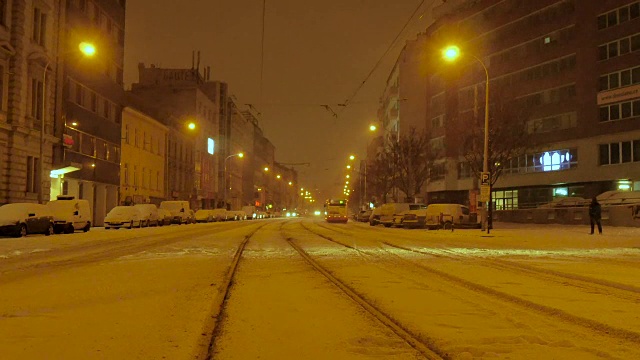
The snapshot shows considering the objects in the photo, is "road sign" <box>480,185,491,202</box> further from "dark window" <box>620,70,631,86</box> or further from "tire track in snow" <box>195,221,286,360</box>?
"dark window" <box>620,70,631,86</box>

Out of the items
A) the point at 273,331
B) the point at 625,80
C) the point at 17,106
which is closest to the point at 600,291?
the point at 273,331

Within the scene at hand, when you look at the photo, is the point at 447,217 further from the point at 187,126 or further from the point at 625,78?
the point at 187,126

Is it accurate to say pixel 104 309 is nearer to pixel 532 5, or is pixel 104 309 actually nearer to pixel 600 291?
pixel 600 291

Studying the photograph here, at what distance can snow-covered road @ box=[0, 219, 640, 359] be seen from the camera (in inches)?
230

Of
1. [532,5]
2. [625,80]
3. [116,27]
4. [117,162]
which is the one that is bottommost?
[117,162]

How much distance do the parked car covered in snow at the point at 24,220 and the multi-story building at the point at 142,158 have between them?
27.0m

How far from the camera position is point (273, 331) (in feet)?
21.8

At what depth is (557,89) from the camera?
57438 millimetres

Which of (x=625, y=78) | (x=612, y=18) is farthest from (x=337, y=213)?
(x=612, y=18)

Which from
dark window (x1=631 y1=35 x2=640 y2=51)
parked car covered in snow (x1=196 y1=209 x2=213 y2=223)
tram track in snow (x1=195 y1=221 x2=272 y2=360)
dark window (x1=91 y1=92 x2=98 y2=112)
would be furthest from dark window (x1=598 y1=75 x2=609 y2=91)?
tram track in snow (x1=195 y1=221 x2=272 y2=360)

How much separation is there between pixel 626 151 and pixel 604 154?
2.24m

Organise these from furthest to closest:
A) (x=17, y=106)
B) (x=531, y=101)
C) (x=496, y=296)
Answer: (x=531, y=101)
(x=17, y=106)
(x=496, y=296)

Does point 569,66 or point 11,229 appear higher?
point 569,66

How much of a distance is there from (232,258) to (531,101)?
50647 mm
